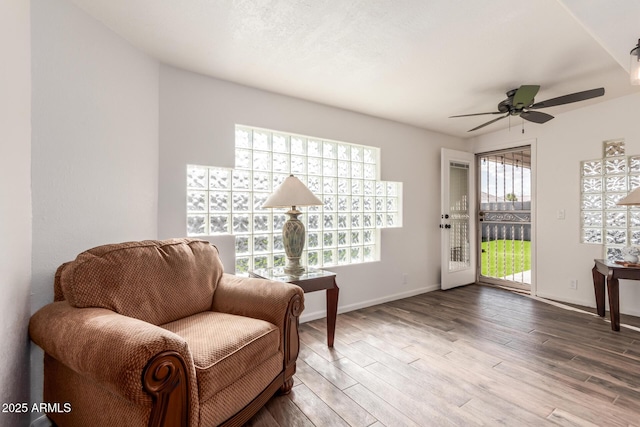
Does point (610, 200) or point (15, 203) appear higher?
point (610, 200)

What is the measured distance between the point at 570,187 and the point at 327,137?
295cm

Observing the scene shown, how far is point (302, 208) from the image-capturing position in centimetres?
316

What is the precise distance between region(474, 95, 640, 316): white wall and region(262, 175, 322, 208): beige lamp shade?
3198mm

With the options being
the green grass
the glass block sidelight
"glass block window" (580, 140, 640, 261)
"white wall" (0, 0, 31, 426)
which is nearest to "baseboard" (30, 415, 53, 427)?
"white wall" (0, 0, 31, 426)

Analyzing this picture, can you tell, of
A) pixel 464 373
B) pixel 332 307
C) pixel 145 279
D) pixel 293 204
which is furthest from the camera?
pixel 332 307

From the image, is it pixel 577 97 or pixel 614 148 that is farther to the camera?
pixel 614 148

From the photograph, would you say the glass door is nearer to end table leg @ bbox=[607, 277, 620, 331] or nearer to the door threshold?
the door threshold

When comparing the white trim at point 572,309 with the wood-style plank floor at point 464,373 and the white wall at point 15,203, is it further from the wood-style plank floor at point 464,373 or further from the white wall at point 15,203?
the white wall at point 15,203

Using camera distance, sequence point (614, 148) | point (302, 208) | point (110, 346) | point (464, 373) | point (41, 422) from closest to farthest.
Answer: point (110, 346), point (41, 422), point (464, 373), point (302, 208), point (614, 148)

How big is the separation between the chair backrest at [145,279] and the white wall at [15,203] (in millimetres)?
170

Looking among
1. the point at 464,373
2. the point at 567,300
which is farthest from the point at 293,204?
the point at 567,300

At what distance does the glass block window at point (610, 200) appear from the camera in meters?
3.25

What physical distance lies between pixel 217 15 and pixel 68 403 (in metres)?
2.11

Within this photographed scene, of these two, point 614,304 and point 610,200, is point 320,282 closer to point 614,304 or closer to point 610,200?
point 614,304
